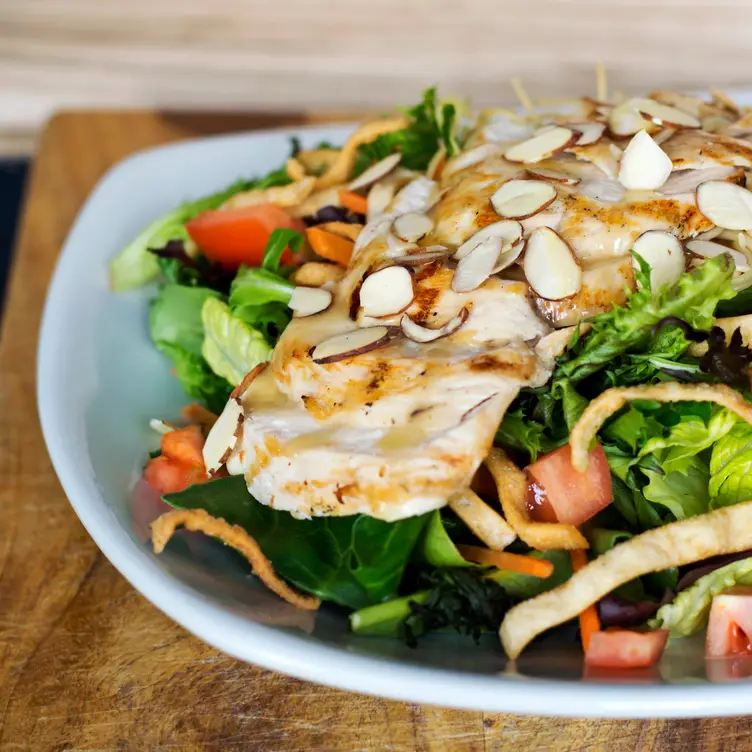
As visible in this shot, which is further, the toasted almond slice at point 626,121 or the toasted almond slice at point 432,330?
the toasted almond slice at point 626,121

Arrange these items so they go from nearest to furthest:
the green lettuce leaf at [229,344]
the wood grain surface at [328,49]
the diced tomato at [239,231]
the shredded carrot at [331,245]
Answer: the green lettuce leaf at [229,344] → the shredded carrot at [331,245] → the diced tomato at [239,231] → the wood grain surface at [328,49]

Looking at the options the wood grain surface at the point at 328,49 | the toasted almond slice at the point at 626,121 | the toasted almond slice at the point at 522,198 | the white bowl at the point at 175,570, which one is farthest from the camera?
the wood grain surface at the point at 328,49

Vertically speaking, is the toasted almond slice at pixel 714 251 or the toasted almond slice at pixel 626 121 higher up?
the toasted almond slice at pixel 626 121

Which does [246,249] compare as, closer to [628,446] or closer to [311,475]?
[311,475]

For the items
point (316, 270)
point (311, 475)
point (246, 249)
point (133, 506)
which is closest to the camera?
point (311, 475)

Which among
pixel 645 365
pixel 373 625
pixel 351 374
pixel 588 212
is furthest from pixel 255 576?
pixel 588 212

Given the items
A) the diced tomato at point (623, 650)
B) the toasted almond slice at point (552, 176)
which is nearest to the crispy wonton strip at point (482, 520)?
the diced tomato at point (623, 650)

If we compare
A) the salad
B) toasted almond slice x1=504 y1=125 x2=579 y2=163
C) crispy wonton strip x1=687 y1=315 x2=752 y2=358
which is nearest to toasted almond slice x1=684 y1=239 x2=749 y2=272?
the salad

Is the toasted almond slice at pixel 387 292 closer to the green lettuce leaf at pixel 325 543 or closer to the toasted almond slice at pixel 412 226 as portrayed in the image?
the toasted almond slice at pixel 412 226
